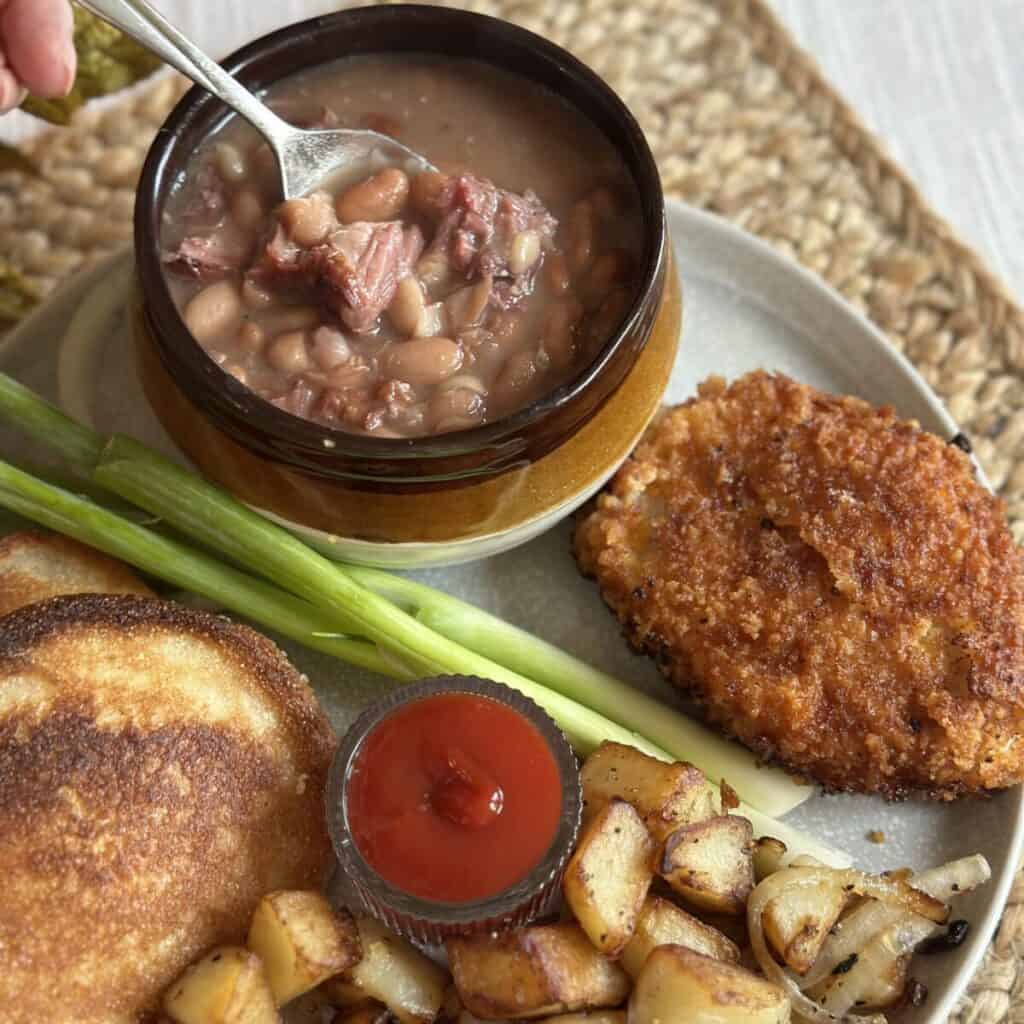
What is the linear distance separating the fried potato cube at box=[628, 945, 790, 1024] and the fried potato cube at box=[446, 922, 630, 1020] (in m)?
0.08

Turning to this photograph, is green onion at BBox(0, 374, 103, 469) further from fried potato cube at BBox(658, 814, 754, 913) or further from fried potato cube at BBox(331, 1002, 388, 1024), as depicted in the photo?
fried potato cube at BBox(658, 814, 754, 913)

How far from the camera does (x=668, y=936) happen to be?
101 inches

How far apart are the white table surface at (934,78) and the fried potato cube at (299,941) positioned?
2535 mm

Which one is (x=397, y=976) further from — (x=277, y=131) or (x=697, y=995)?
(x=277, y=131)

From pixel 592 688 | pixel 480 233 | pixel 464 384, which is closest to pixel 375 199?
pixel 480 233

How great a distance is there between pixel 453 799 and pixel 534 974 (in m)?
0.33

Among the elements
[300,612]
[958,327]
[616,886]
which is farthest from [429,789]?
[958,327]

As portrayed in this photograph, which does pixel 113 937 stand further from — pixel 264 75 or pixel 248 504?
pixel 264 75

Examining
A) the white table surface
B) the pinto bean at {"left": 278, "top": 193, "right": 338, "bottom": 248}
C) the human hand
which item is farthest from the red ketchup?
the white table surface

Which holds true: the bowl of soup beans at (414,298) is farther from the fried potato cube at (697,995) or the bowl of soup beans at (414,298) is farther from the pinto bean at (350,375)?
the fried potato cube at (697,995)

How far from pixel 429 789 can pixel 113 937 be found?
608 mm

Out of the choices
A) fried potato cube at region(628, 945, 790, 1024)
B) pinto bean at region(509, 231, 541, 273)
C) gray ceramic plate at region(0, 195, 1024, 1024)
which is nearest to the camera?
fried potato cube at region(628, 945, 790, 1024)

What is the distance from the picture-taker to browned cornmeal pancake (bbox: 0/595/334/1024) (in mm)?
2518

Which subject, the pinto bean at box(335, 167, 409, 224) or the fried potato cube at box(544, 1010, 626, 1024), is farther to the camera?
the pinto bean at box(335, 167, 409, 224)
